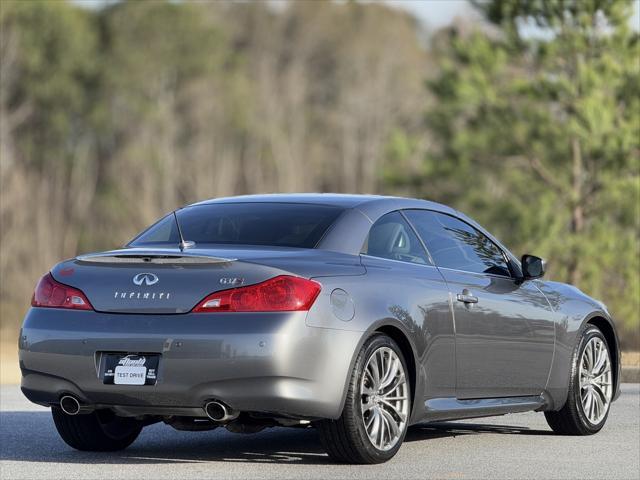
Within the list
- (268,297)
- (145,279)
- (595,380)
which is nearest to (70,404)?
(145,279)

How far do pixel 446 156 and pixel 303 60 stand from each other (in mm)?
57013

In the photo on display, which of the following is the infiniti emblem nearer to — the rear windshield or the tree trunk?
the rear windshield

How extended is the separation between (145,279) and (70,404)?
83cm

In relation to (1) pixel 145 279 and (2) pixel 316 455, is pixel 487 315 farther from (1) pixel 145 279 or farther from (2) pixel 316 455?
(1) pixel 145 279

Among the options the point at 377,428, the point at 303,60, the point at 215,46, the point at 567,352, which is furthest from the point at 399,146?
the point at 303,60

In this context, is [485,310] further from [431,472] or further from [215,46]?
[215,46]

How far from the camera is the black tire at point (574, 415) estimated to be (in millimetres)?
10109

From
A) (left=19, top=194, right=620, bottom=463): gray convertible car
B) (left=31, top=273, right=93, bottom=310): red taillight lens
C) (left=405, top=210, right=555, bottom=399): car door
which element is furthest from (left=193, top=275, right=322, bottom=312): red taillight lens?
(left=405, top=210, right=555, bottom=399): car door

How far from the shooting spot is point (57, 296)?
329 inches

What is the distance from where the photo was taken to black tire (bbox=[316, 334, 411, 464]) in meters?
8.02

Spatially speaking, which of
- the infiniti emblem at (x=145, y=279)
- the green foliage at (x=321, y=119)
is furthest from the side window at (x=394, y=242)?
the green foliage at (x=321, y=119)

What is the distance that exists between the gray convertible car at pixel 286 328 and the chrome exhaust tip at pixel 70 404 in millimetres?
11

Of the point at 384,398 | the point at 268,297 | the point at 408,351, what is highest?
the point at 268,297

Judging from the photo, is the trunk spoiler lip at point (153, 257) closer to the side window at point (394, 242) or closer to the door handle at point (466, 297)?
the side window at point (394, 242)
